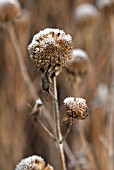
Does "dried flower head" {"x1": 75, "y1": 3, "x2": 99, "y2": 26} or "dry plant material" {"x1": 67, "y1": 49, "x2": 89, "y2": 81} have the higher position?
"dried flower head" {"x1": 75, "y1": 3, "x2": 99, "y2": 26}

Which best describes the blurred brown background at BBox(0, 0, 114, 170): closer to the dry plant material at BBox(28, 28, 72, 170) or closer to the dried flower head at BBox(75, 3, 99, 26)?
the dried flower head at BBox(75, 3, 99, 26)

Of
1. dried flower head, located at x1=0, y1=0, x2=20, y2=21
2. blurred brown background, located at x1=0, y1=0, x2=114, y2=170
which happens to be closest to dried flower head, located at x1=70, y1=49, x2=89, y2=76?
dried flower head, located at x1=0, y1=0, x2=20, y2=21

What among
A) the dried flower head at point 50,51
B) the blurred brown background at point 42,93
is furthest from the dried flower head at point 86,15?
the dried flower head at point 50,51

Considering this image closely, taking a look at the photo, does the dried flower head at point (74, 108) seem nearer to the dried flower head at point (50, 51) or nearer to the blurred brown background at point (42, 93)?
the dried flower head at point (50, 51)

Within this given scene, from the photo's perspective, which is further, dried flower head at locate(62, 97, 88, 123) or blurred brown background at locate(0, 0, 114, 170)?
blurred brown background at locate(0, 0, 114, 170)

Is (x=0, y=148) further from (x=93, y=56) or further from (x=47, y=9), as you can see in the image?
(x=47, y=9)

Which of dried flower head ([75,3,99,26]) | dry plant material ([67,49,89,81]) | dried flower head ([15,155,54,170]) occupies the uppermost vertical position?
dried flower head ([75,3,99,26])

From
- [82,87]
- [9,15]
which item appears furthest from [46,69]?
[82,87]

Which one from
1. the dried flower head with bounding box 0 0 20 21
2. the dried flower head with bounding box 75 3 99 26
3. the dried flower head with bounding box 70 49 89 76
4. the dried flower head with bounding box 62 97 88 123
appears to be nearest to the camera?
the dried flower head with bounding box 62 97 88 123
